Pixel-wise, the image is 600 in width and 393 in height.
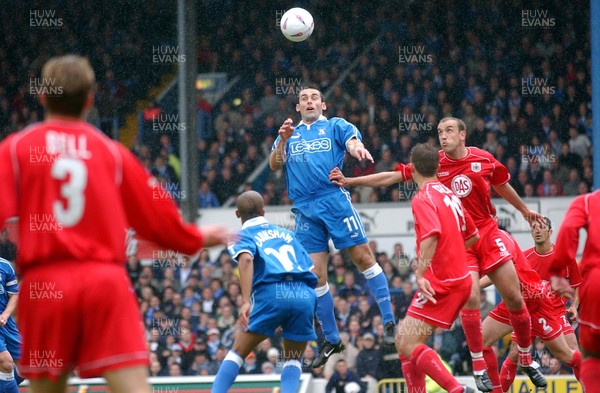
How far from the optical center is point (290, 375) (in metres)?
8.74

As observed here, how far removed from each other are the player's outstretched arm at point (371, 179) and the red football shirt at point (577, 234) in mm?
3193

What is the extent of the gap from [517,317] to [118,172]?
5.71 metres

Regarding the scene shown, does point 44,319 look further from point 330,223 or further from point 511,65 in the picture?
point 511,65

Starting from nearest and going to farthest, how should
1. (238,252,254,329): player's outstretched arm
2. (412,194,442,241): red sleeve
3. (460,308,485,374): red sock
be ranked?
(412,194,442,241): red sleeve
(238,252,254,329): player's outstretched arm
(460,308,485,374): red sock

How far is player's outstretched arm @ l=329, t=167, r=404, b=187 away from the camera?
9.23 m

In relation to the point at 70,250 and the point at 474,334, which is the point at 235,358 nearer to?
the point at 474,334

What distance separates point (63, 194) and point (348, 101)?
1501 centimetres

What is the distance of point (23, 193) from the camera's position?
455 cm

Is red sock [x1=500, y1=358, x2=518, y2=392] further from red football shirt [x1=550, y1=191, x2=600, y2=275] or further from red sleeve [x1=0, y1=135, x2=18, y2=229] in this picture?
red sleeve [x1=0, y1=135, x2=18, y2=229]

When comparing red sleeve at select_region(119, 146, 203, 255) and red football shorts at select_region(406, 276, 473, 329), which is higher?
red sleeve at select_region(119, 146, 203, 255)

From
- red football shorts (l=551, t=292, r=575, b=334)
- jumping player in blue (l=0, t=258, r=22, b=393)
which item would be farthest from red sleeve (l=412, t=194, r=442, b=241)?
jumping player in blue (l=0, t=258, r=22, b=393)

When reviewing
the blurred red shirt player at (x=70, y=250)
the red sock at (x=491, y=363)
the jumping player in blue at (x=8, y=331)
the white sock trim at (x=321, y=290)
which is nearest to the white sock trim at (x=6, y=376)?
the jumping player in blue at (x=8, y=331)

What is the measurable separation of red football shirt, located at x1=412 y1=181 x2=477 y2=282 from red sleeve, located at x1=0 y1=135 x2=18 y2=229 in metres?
3.85

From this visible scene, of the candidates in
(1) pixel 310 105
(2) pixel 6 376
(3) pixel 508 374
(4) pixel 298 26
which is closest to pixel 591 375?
(3) pixel 508 374
